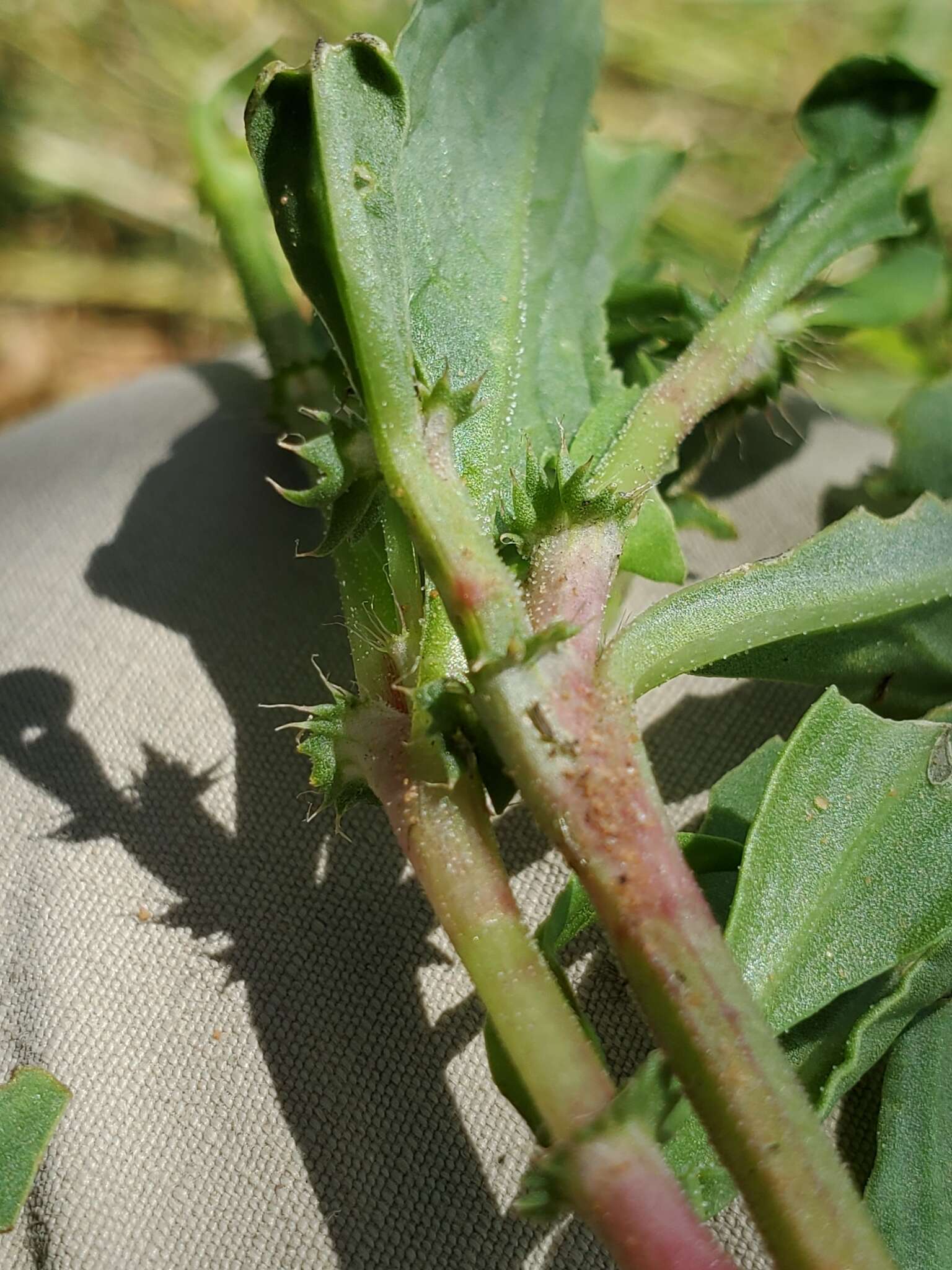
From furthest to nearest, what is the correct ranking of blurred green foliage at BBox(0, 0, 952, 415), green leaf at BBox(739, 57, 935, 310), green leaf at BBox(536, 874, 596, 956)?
blurred green foliage at BBox(0, 0, 952, 415) → green leaf at BBox(739, 57, 935, 310) → green leaf at BBox(536, 874, 596, 956)

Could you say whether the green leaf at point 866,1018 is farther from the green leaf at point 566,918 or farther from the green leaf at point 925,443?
the green leaf at point 925,443

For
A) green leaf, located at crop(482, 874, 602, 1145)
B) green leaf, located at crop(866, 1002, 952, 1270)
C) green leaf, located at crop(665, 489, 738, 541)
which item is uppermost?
green leaf, located at crop(665, 489, 738, 541)

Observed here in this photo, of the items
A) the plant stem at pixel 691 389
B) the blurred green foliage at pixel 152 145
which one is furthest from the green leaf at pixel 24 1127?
the blurred green foliage at pixel 152 145

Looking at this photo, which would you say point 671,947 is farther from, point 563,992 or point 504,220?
point 504,220

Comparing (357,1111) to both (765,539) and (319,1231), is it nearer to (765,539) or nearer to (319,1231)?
(319,1231)

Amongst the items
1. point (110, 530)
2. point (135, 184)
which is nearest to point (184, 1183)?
point (110, 530)

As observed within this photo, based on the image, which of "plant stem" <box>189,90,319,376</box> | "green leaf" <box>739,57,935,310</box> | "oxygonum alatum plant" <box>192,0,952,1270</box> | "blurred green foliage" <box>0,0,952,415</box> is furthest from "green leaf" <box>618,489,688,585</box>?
"blurred green foliage" <box>0,0,952,415</box>

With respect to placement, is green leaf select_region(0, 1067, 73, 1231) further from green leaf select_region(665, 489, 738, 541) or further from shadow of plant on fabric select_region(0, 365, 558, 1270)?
green leaf select_region(665, 489, 738, 541)
